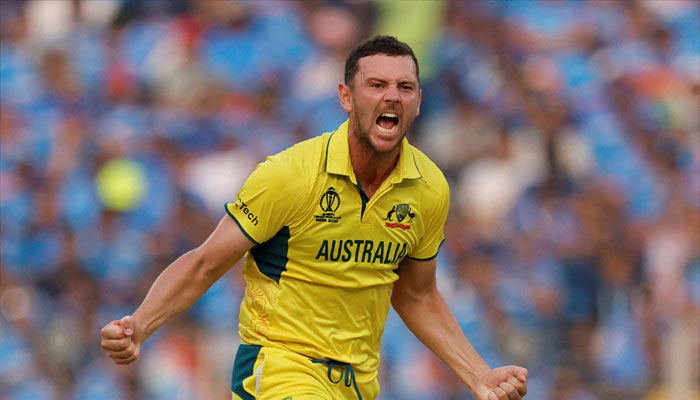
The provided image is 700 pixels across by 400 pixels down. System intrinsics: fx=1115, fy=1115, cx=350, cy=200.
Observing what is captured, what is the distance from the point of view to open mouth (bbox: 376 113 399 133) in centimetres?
484

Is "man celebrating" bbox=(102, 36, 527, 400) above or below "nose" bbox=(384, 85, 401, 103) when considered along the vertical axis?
below

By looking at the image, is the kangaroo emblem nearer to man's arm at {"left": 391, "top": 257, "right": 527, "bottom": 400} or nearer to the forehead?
man's arm at {"left": 391, "top": 257, "right": 527, "bottom": 400}

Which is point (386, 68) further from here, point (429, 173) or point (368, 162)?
point (429, 173)

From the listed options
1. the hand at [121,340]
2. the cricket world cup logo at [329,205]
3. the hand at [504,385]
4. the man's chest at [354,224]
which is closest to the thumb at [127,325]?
the hand at [121,340]

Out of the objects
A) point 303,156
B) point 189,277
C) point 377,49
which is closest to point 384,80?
point 377,49

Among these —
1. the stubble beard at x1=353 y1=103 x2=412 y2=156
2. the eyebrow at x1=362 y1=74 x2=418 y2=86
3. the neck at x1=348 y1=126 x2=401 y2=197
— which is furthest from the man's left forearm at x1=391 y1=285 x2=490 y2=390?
the eyebrow at x1=362 y1=74 x2=418 y2=86

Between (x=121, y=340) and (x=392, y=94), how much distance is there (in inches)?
60.4

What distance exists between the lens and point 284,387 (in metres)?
4.71

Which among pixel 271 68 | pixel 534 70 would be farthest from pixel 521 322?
pixel 271 68

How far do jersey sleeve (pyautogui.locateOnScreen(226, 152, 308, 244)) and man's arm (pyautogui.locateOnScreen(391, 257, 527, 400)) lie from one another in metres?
0.79

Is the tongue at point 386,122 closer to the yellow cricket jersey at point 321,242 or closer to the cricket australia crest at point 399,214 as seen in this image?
the yellow cricket jersey at point 321,242

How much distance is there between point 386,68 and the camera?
4828 millimetres

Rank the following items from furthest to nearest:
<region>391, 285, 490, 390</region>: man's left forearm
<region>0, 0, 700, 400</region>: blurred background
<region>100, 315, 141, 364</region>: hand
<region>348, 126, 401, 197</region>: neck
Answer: <region>0, 0, 700, 400</region>: blurred background < <region>391, 285, 490, 390</region>: man's left forearm < <region>348, 126, 401, 197</region>: neck < <region>100, 315, 141, 364</region>: hand

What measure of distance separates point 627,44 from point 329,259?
238 inches
